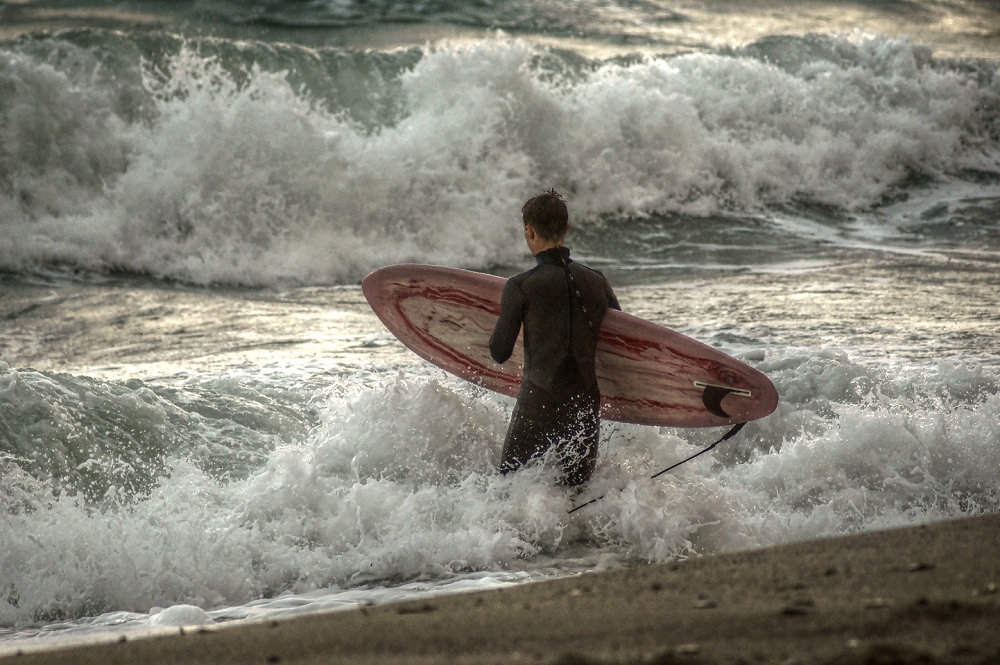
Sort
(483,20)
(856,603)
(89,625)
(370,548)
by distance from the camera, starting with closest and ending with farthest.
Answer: (856,603) → (89,625) → (370,548) → (483,20)

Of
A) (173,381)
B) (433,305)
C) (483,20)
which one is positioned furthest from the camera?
(483,20)

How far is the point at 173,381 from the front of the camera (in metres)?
6.16

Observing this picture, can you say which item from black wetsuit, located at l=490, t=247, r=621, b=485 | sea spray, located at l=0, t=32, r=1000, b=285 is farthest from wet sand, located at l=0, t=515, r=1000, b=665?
sea spray, located at l=0, t=32, r=1000, b=285

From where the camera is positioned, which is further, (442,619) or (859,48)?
(859,48)

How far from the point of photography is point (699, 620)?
2.28 meters

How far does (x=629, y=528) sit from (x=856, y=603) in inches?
74.9

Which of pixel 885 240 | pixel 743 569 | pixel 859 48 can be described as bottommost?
pixel 885 240

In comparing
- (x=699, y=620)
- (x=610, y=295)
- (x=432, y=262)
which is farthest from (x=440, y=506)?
(x=432, y=262)

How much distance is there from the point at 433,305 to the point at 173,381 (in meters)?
1.99

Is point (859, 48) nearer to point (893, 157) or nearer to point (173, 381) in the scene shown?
point (893, 157)

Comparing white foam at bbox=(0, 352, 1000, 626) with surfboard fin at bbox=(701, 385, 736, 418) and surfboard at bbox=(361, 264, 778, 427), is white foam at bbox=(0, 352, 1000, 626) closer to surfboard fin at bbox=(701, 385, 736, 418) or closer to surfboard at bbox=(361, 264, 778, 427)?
surfboard at bbox=(361, 264, 778, 427)

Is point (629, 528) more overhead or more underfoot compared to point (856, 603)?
more underfoot

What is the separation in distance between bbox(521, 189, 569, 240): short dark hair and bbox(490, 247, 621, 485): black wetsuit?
8cm

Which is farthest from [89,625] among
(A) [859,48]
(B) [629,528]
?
(A) [859,48]
